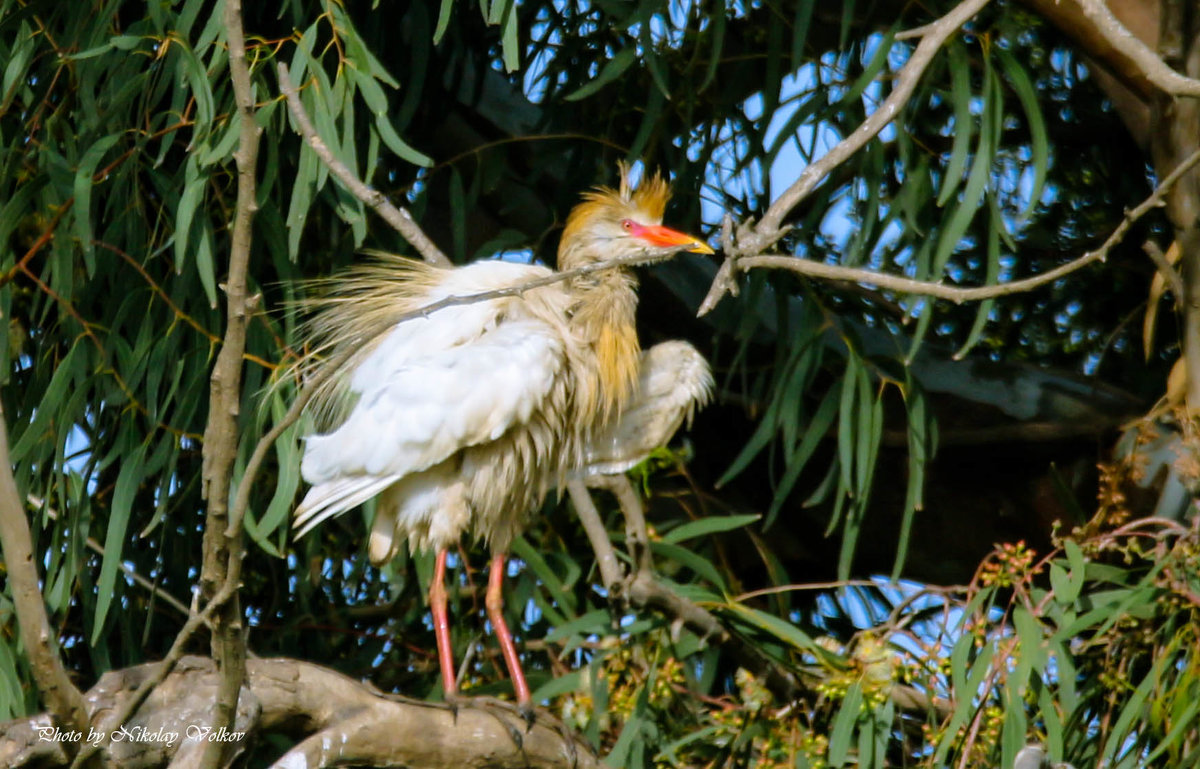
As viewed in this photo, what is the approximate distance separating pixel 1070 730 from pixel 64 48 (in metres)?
1.64

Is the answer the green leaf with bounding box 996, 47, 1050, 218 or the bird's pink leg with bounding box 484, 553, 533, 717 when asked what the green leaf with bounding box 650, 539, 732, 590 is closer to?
the bird's pink leg with bounding box 484, 553, 533, 717

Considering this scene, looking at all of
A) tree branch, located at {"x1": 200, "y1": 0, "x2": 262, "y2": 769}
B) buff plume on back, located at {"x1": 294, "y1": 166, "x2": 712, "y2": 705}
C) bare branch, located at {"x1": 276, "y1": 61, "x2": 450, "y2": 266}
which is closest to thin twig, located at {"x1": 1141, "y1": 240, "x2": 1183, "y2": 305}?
buff plume on back, located at {"x1": 294, "y1": 166, "x2": 712, "y2": 705}

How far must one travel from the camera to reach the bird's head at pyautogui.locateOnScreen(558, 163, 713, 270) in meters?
2.31

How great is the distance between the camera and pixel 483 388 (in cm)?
205

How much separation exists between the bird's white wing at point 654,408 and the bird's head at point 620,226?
166 mm

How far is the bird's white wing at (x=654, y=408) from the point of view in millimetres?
2287

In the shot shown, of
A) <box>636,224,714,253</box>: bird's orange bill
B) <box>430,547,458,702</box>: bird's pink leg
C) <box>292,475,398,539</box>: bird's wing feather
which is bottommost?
<box>430,547,458,702</box>: bird's pink leg

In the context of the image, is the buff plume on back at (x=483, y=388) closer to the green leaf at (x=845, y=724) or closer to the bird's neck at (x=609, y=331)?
the bird's neck at (x=609, y=331)

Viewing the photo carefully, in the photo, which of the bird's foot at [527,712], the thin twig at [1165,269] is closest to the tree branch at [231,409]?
the bird's foot at [527,712]

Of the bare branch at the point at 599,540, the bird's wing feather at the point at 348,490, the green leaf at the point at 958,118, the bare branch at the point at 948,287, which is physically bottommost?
the bare branch at the point at 599,540

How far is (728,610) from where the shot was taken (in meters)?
2.18

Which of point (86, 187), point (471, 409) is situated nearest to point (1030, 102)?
point (471, 409)

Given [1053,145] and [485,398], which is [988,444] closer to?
[1053,145]

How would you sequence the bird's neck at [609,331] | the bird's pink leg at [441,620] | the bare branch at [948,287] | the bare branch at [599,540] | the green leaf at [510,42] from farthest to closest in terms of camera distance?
the bird's neck at [609,331], the bird's pink leg at [441,620], the bare branch at [599,540], the green leaf at [510,42], the bare branch at [948,287]
